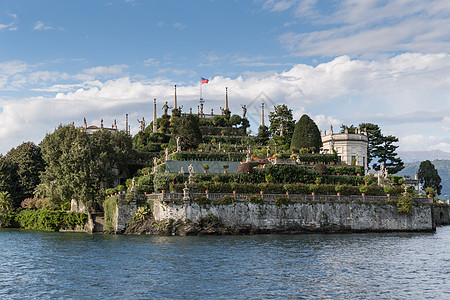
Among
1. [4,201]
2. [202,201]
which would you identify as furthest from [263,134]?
[4,201]

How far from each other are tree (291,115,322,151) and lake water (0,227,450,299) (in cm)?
3215

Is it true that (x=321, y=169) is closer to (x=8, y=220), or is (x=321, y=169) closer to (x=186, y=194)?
(x=186, y=194)

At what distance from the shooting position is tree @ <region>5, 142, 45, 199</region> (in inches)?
3733

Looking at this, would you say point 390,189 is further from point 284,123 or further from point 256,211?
point 284,123

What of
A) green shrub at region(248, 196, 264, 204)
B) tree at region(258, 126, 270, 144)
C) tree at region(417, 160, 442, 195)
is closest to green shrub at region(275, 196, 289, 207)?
green shrub at region(248, 196, 264, 204)

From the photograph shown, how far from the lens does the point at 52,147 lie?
82.8 m

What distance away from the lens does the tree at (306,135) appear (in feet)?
298

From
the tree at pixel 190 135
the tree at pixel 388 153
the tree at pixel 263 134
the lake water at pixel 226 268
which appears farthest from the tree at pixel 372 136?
the lake water at pixel 226 268

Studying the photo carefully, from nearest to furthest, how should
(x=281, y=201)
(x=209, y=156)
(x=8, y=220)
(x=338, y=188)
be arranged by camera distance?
1. (x=281, y=201)
2. (x=338, y=188)
3. (x=209, y=156)
4. (x=8, y=220)

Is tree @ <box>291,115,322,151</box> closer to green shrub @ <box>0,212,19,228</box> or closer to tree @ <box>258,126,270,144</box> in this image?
tree @ <box>258,126,270,144</box>

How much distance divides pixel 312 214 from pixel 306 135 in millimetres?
25592

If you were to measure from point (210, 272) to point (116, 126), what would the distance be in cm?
8678

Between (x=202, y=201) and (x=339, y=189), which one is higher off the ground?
(x=339, y=189)

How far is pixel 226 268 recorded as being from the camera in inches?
1606
